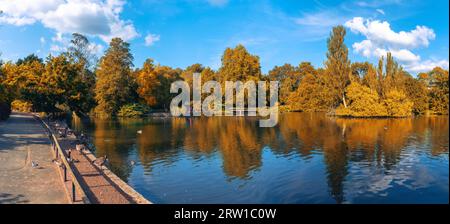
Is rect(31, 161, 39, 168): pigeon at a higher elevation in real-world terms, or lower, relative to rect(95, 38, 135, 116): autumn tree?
lower

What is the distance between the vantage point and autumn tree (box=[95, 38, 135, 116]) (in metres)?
62.8

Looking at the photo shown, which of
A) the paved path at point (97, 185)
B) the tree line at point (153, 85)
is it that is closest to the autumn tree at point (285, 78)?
the tree line at point (153, 85)

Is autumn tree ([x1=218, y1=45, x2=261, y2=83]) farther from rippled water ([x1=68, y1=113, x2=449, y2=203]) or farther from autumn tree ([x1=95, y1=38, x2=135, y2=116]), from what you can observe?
rippled water ([x1=68, y1=113, x2=449, y2=203])

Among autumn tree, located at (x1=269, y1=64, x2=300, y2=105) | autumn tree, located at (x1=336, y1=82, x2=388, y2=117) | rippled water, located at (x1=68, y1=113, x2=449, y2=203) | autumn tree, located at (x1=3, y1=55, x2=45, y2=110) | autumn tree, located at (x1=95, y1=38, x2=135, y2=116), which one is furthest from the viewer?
autumn tree, located at (x1=269, y1=64, x2=300, y2=105)

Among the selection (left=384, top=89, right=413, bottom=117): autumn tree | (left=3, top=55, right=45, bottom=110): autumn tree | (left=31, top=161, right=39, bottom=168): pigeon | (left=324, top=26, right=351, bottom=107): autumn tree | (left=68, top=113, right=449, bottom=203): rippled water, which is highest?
(left=324, top=26, right=351, bottom=107): autumn tree

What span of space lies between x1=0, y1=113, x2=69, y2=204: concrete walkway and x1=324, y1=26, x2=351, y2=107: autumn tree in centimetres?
5516

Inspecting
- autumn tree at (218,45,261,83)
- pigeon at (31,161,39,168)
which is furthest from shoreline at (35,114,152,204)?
autumn tree at (218,45,261,83)

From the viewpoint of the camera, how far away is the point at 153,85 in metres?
70.8

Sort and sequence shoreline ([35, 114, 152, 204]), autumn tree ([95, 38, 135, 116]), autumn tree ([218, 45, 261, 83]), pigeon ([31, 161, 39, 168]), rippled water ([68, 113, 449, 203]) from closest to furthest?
shoreline ([35, 114, 152, 204]) → rippled water ([68, 113, 449, 203]) → pigeon ([31, 161, 39, 168]) → autumn tree ([95, 38, 135, 116]) → autumn tree ([218, 45, 261, 83])

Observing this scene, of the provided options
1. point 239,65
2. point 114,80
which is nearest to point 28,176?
point 114,80

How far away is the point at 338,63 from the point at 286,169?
167 ft

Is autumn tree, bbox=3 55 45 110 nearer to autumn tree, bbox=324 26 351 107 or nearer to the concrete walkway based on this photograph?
the concrete walkway

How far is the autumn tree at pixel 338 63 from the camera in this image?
211 feet

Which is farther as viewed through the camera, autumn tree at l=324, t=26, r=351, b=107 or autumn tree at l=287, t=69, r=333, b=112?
autumn tree at l=287, t=69, r=333, b=112
